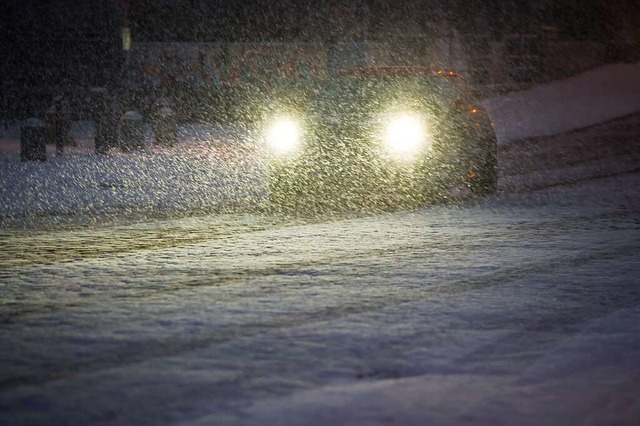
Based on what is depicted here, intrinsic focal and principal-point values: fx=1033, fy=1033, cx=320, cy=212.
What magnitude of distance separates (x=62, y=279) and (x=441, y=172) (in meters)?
5.80

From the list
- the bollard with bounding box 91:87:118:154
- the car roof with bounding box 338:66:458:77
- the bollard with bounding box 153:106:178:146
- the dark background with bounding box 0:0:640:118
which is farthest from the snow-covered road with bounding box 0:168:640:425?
the dark background with bounding box 0:0:640:118

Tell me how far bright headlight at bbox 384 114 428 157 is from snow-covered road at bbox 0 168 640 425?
240cm

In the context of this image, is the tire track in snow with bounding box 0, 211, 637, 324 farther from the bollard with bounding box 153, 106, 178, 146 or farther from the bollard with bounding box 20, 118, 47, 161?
the bollard with bounding box 153, 106, 178, 146

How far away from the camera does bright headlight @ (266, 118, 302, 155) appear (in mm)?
11664

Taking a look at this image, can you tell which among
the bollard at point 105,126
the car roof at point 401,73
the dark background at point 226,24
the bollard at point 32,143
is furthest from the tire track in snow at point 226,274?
the dark background at point 226,24

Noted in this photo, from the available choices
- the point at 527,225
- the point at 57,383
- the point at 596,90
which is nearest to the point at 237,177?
the point at 527,225

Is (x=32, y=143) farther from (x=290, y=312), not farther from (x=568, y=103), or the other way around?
(x=568, y=103)

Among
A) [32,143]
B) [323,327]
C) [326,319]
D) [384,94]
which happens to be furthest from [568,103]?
[323,327]

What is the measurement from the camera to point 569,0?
1303 inches

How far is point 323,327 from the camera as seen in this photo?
209 inches

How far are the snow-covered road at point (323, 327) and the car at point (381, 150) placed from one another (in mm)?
2255

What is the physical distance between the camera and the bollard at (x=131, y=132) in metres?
19.9

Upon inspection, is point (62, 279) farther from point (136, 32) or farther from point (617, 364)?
point (136, 32)

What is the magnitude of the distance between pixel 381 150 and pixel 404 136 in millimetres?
321
